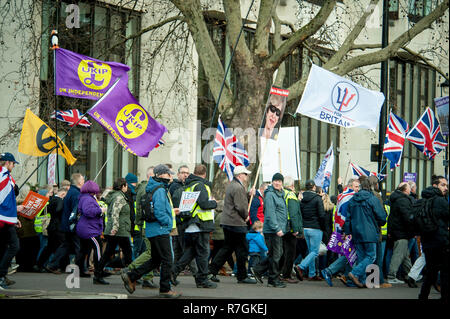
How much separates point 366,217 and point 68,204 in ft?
17.0

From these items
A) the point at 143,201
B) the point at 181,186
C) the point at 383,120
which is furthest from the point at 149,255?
the point at 383,120

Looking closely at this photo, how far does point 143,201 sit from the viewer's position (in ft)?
34.6

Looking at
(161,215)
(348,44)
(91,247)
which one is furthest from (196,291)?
(348,44)

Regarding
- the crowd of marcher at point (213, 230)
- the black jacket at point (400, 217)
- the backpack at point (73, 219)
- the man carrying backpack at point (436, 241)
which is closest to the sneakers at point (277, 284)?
the crowd of marcher at point (213, 230)

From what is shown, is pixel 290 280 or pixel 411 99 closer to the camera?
pixel 290 280

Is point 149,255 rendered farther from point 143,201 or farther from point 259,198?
point 259,198

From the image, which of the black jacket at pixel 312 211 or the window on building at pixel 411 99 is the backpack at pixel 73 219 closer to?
the black jacket at pixel 312 211

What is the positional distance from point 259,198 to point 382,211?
290 centimetres

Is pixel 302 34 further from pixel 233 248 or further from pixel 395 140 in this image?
pixel 233 248

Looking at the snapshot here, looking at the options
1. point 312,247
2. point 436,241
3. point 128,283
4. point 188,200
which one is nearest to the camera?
point 436,241

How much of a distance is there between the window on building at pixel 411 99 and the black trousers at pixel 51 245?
2719cm

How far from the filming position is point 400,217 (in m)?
13.5

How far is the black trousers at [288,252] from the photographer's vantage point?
44.5ft
